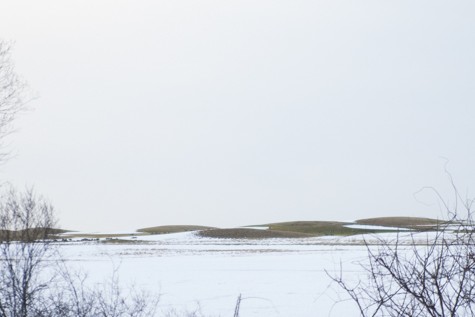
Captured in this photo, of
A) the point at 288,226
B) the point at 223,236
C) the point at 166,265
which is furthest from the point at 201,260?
the point at 288,226

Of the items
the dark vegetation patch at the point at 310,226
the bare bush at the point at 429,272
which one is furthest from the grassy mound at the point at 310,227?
the bare bush at the point at 429,272

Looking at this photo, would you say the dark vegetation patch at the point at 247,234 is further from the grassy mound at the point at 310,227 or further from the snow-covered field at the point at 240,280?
the snow-covered field at the point at 240,280

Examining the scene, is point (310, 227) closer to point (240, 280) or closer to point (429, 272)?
point (240, 280)

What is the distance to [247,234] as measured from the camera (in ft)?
130

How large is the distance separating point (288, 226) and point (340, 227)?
5.24m

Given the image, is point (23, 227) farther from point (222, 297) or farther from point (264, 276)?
point (264, 276)

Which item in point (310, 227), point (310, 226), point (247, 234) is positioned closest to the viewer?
point (247, 234)

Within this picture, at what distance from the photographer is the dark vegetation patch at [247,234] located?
37938 millimetres

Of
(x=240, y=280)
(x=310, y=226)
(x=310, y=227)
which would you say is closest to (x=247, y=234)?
(x=310, y=227)

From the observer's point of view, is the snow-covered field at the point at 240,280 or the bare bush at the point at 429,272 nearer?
the bare bush at the point at 429,272

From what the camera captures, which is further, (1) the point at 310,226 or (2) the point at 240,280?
(1) the point at 310,226

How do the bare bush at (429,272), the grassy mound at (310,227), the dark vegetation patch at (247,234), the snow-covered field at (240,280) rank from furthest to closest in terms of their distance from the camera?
the grassy mound at (310,227) < the dark vegetation patch at (247,234) < the snow-covered field at (240,280) < the bare bush at (429,272)

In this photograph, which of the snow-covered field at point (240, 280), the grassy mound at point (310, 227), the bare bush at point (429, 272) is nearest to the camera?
the bare bush at point (429, 272)

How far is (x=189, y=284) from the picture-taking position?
13445 millimetres
